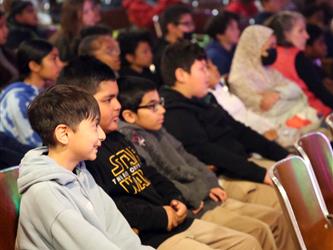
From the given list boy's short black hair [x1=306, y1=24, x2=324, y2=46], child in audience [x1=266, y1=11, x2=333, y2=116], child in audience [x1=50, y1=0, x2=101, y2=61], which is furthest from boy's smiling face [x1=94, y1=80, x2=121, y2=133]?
boy's short black hair [x1=306, y1=24, x2=324, y2=46]

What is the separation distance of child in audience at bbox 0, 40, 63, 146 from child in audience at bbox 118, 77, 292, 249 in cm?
62

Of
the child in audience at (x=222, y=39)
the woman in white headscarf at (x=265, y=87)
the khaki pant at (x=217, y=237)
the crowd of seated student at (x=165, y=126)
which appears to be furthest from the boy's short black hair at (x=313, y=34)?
the khaki pant at (x=217, y=237)

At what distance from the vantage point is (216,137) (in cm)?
322

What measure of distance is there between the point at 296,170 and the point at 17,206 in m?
0.99

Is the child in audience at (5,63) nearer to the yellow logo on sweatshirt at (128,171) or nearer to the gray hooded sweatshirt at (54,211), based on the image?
the yellow logo on sweatshirt at (128,171)

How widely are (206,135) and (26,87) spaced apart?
94 centimetres

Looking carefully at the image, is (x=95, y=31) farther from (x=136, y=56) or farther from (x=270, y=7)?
(x=270, y=7)

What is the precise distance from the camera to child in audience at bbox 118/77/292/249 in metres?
2.63

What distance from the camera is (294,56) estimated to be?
13.8 feet

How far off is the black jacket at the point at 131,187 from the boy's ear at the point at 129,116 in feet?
0.81

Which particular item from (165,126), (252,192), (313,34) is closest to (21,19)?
(313,34)

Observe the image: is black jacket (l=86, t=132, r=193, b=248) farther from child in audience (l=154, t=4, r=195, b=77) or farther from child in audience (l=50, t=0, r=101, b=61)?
child in audience (l=154, t=4, r=195, b=77)

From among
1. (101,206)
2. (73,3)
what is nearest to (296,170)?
(101,206)

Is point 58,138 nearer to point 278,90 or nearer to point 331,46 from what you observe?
point 278,90
